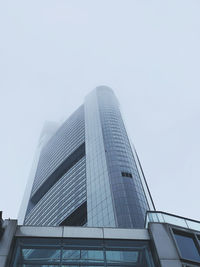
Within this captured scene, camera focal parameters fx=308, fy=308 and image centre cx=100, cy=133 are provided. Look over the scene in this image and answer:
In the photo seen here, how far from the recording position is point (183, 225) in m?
20.2

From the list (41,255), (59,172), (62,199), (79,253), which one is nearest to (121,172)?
(62,199)

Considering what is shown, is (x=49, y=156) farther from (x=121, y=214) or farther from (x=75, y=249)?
(x=75, y=249)

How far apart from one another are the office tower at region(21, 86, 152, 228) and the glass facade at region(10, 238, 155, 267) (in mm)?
56885

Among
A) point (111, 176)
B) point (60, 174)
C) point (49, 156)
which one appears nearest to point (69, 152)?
point (60, 174)

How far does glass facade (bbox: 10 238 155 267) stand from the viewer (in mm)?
17250

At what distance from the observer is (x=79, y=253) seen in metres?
18.3

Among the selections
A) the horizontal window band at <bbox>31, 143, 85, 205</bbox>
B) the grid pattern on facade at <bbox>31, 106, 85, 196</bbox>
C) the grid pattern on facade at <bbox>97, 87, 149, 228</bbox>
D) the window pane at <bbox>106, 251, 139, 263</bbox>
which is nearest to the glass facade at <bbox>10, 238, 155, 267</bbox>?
the window pane at <bbox>106, 251, 139, 263</bbox>

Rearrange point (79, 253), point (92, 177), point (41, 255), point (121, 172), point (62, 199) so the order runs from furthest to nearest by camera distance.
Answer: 1. point (62, 199)
2. point (92, 177)
3. point (121, 172)
4. point (79, 253)
5. point (41, 255)

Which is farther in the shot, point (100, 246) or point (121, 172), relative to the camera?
point (121, 172)

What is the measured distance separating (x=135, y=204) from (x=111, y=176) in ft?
48.7

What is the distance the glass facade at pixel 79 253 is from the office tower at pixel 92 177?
56885 mm

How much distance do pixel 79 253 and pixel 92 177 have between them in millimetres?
86141

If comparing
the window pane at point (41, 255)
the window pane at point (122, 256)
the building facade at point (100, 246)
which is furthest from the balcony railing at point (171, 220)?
the window pane at point (41, 255)

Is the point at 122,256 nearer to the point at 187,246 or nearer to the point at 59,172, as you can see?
the point at 187,246
